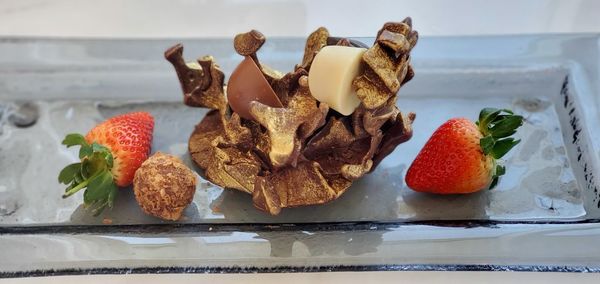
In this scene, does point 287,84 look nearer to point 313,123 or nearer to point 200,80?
point 313,123

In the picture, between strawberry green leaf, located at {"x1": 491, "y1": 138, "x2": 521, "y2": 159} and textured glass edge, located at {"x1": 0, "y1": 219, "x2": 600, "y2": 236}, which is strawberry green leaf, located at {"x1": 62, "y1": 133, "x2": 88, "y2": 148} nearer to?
textured glass edge, located at {"x1": 0, "y1": 219, "x2": 600, "y2": 236}

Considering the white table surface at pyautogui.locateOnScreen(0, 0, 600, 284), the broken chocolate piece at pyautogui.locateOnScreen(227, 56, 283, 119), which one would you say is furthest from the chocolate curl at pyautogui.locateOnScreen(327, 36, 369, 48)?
the white table surface at pyautogui.locateOnScreen(0, 0, 600, 284)

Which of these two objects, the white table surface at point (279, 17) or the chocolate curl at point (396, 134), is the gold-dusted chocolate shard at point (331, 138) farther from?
the white table surface at point (279, 17)

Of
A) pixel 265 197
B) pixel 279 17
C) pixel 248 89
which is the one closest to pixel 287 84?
pixel 248 89

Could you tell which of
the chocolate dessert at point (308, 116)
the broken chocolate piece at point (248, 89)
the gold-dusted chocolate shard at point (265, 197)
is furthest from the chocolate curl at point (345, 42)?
the gold-dusted chocolate shard at point (265, 197)

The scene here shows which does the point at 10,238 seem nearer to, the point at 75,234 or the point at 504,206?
the point at 75,234

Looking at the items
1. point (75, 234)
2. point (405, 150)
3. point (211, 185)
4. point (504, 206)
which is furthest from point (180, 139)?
point (504, 206)

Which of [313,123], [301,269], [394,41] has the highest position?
[394,41]
